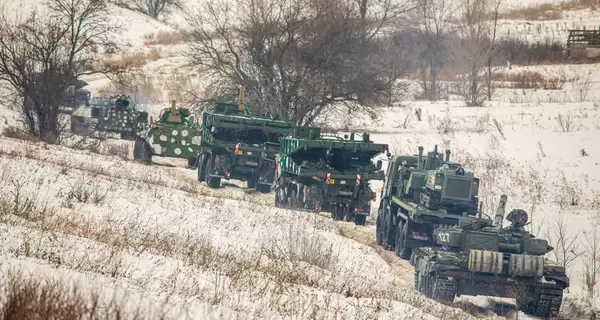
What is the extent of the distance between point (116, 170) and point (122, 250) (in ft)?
43.6

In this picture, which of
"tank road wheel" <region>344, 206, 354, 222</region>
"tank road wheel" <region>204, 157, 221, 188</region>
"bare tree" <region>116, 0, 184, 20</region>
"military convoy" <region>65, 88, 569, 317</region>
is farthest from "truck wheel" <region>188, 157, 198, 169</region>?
"bare tree" <region>116, 0, 184, 20</region>

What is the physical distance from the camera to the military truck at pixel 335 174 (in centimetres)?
2173

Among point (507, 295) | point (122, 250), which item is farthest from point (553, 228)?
point (122, 250)

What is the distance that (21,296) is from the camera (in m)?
7.01

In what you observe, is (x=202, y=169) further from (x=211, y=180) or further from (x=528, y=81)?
(x=528, y=81)

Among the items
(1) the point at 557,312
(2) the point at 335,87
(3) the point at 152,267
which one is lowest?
(1) the point at 557,312

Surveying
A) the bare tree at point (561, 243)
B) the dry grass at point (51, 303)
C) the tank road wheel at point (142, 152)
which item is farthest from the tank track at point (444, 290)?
the tank road wheel at point (142, 152)

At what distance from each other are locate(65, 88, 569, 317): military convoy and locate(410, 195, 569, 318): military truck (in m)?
0.02

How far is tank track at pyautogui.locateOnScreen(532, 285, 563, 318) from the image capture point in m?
14.1

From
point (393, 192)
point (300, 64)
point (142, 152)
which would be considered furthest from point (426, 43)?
point (393, 192)

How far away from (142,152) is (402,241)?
565 inches

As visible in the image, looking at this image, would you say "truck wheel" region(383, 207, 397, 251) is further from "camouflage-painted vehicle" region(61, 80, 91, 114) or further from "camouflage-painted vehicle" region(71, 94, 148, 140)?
"camouflage-painted vehicle" region(61, 80, 91, 114)

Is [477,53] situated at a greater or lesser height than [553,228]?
greater

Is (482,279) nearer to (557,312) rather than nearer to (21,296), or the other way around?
(557,312)
